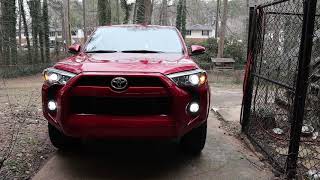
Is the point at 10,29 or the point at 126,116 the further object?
the point at 10,29

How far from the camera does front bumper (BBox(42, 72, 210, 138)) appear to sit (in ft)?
13.0

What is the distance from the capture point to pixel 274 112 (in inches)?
265

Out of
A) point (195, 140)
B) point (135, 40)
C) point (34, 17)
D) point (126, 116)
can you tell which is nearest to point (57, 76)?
point (126, 116)

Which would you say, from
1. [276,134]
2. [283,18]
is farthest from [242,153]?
[283,18]

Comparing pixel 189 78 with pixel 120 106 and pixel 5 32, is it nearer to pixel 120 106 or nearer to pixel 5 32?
pixel 120 106

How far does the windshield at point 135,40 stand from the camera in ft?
18.0

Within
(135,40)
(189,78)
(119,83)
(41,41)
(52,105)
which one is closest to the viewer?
(119,83)

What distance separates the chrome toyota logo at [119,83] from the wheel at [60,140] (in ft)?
4.52

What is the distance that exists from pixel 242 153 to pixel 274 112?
1642mm

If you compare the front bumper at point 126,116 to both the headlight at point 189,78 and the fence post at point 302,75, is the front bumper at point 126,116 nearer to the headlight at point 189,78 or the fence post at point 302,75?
the headlight at point 189,78

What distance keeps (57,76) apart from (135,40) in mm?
1726

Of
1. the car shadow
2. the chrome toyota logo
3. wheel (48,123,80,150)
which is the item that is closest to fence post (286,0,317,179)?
the car shadow

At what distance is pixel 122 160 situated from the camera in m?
4.96

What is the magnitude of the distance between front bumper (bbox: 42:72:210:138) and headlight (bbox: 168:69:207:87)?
0.07 metres
